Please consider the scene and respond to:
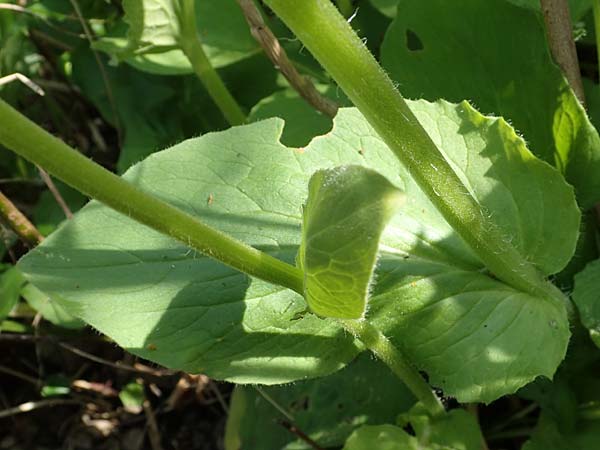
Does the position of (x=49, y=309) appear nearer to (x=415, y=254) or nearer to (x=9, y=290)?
(x=9, y=290)

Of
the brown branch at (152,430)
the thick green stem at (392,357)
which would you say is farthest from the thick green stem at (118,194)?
the brown branch at (152,430)

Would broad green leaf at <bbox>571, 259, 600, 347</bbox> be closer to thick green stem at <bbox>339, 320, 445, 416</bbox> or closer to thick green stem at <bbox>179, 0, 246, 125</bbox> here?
thick green stem at <bbox>339, 320, 445, 416</bbox>

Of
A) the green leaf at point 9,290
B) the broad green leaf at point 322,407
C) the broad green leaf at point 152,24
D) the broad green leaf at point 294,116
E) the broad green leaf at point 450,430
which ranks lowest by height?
the broad green leaf at point 322,407

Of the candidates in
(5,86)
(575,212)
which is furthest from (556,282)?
(5,86)

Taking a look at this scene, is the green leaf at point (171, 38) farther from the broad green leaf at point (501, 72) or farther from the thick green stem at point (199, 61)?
the broad green leaf at point (501, 72)

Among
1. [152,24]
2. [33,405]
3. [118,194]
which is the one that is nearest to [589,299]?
[118,194]
